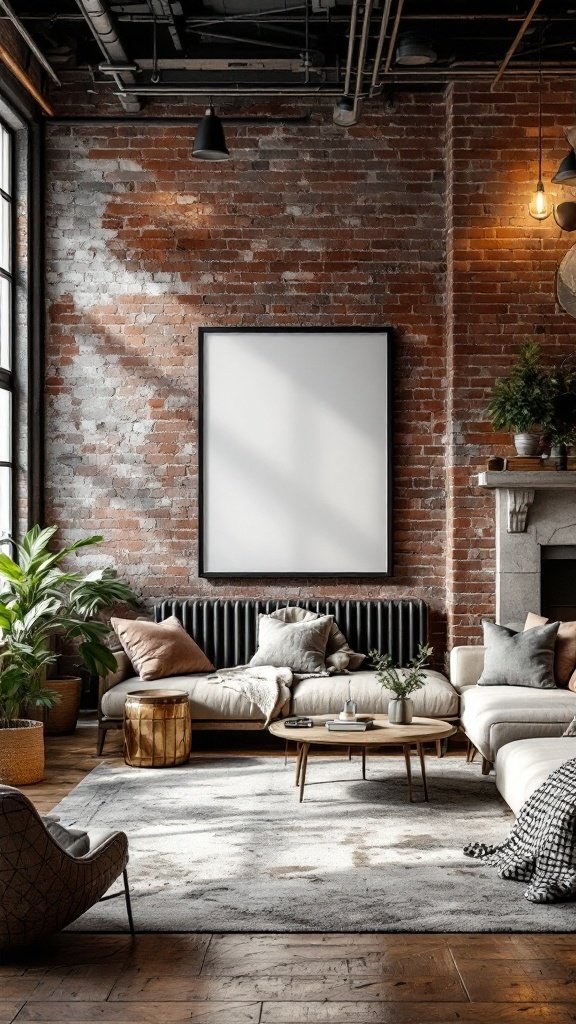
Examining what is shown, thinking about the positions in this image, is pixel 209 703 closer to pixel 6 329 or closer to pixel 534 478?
pixel 534 478

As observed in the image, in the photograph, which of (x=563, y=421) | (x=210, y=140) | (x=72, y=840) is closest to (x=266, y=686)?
(x=563, y=421)

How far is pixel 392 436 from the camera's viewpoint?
7660 mm

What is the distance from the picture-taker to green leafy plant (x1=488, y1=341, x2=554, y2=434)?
7.08 meters

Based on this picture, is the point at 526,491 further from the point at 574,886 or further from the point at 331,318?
the point at 574,886

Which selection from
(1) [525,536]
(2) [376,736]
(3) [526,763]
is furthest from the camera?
(1) [525,536]

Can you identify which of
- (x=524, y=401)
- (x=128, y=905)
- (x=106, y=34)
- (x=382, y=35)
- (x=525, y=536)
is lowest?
(x=128, y=905)

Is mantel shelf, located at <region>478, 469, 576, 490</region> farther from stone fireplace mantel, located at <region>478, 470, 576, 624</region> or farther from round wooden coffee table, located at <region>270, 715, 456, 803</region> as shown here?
round wooden coffee table, located at <region>270, 715, 456, 803</region>

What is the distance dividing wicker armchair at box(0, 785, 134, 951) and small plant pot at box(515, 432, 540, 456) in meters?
4.58

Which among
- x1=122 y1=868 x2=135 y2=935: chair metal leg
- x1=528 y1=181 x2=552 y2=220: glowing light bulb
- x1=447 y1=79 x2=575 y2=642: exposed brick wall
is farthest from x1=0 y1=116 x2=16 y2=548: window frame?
x1=122 y1=868 x2=135 y2=935: chair metal leg

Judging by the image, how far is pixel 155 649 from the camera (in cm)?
702

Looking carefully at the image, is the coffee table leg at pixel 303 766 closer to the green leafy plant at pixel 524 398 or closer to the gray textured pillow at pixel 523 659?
the gray textured pillow at pixel 523 659

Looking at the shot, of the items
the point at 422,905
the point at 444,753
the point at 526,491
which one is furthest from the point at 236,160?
the point at 422,905

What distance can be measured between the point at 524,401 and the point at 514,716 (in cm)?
238

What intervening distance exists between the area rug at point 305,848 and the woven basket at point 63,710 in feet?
3.23
